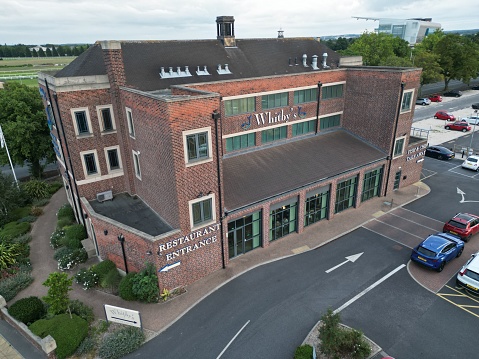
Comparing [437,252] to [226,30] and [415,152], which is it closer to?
[415,152]

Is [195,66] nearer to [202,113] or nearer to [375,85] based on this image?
[202,113]

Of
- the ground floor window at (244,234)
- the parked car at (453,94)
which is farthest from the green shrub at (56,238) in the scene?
the parked car at (453,94)

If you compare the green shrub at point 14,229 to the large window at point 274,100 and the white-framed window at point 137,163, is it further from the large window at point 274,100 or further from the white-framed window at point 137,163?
the large window at point 274,100

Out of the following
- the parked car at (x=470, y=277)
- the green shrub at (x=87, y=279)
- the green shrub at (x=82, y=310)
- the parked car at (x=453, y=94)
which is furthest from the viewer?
the parked car at (x=453, y=94)

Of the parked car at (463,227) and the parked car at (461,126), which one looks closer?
the parked car at (463,227)

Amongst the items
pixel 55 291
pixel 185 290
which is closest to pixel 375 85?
pixel 185 290

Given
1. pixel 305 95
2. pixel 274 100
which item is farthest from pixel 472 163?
pixel 274 100

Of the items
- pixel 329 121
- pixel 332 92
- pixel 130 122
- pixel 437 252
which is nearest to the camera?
pixel 437 252
